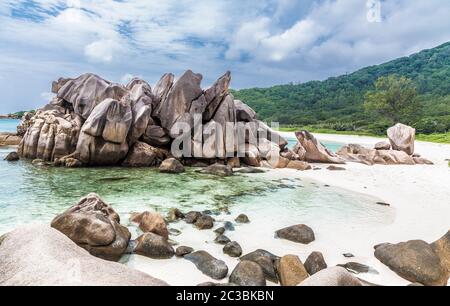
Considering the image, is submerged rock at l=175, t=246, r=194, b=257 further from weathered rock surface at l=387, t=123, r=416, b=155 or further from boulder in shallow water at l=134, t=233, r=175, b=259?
weathered rock surface at l=387, t=123, r=416, b=155

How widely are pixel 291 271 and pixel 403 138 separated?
109 feet

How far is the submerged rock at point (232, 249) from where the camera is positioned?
8.01 metres

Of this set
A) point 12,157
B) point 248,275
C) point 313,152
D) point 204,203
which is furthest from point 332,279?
point 12,157

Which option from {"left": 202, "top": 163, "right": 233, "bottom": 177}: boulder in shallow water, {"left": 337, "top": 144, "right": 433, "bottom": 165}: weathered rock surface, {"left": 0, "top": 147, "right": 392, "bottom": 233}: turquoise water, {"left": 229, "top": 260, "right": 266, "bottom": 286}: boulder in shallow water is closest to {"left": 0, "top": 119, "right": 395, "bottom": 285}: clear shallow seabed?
{"left": 0, "top": 147, "right": 392, "bottom": 233}: turquoise water

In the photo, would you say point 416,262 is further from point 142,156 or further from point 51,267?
point 142,156

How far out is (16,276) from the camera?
4.28 metres

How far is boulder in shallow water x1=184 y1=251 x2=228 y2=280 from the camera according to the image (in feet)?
22.4

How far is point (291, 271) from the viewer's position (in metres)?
6.63

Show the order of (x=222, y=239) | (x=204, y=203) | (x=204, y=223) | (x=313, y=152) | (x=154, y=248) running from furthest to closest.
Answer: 1. (x=313, y=152)
2. (x=204, y=203)
3. (x=204, y=223)
4. (x=222, y=239)
5. (x=154, y=248)

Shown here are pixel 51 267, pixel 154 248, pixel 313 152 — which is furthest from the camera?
pixel 313 152
